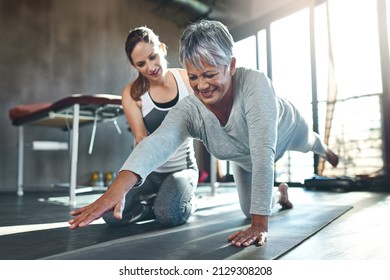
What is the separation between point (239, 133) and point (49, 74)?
7.23 ft

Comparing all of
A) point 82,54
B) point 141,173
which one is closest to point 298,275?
point 141,173

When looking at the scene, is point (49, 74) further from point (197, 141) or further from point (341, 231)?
point (341, 231)

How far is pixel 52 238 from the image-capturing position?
2.64 ft

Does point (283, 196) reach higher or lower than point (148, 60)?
lower

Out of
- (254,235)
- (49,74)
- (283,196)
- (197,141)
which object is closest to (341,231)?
(254,235)

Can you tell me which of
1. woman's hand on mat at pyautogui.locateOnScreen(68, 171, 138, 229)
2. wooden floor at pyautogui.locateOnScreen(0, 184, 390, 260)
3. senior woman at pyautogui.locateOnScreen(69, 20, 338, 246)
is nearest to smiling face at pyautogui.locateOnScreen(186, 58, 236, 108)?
senior woman at pyautogui.locateOnScreen(69, 20, 338, 246)

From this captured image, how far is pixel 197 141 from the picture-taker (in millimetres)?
2021

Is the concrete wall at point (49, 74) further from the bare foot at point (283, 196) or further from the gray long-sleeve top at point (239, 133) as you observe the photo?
the gray long-sleeve top at point (239, 133)

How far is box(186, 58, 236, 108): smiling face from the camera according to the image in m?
0.73

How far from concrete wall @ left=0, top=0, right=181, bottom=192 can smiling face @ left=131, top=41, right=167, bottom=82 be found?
1.13m

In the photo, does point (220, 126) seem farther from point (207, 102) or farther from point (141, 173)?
point (141, 173)

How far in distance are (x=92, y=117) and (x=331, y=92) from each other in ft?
4.61

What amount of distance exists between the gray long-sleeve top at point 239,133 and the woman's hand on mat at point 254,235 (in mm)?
22

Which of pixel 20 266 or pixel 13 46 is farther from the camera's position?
pixel 13 46
